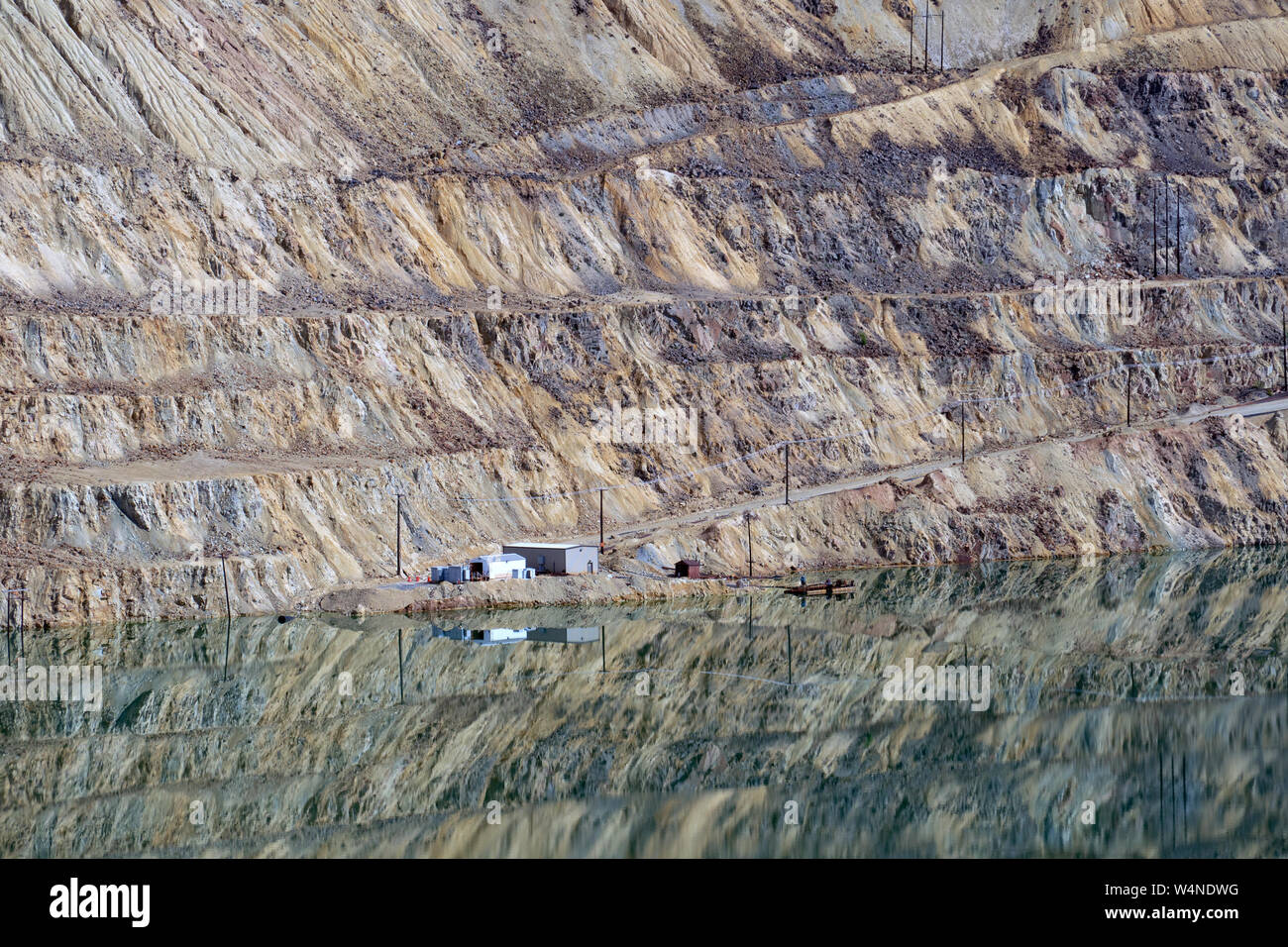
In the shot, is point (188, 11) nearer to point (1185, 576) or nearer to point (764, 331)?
point (764, 331)

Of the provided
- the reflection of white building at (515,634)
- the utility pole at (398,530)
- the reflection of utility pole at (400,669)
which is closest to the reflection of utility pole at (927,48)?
the utility pole at (398,530)

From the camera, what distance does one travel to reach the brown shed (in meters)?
77.4

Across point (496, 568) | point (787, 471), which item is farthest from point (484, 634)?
point (787, 471)

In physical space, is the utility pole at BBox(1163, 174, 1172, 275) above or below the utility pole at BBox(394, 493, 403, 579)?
above

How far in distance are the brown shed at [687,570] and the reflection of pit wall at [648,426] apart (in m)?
10.0

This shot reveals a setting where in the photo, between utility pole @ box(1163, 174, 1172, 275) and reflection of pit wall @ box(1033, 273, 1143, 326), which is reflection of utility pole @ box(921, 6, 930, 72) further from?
reflection of pit wall @ box(1033, 273, 1143, 326)

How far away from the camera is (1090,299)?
107812 mm

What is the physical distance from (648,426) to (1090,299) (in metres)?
30.3

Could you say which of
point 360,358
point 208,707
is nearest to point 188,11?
point 360,358

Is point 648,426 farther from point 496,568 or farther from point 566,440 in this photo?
point 496,568

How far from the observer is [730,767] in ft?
166

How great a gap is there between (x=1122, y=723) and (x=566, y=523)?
30.7 metres

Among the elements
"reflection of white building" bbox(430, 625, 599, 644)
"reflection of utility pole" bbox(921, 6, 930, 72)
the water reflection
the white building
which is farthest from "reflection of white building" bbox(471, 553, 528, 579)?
"reflection of utility pole" bbox(921, 6, 930, 72)

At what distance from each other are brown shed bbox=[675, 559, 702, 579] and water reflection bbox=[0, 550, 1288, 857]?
9.10ft
